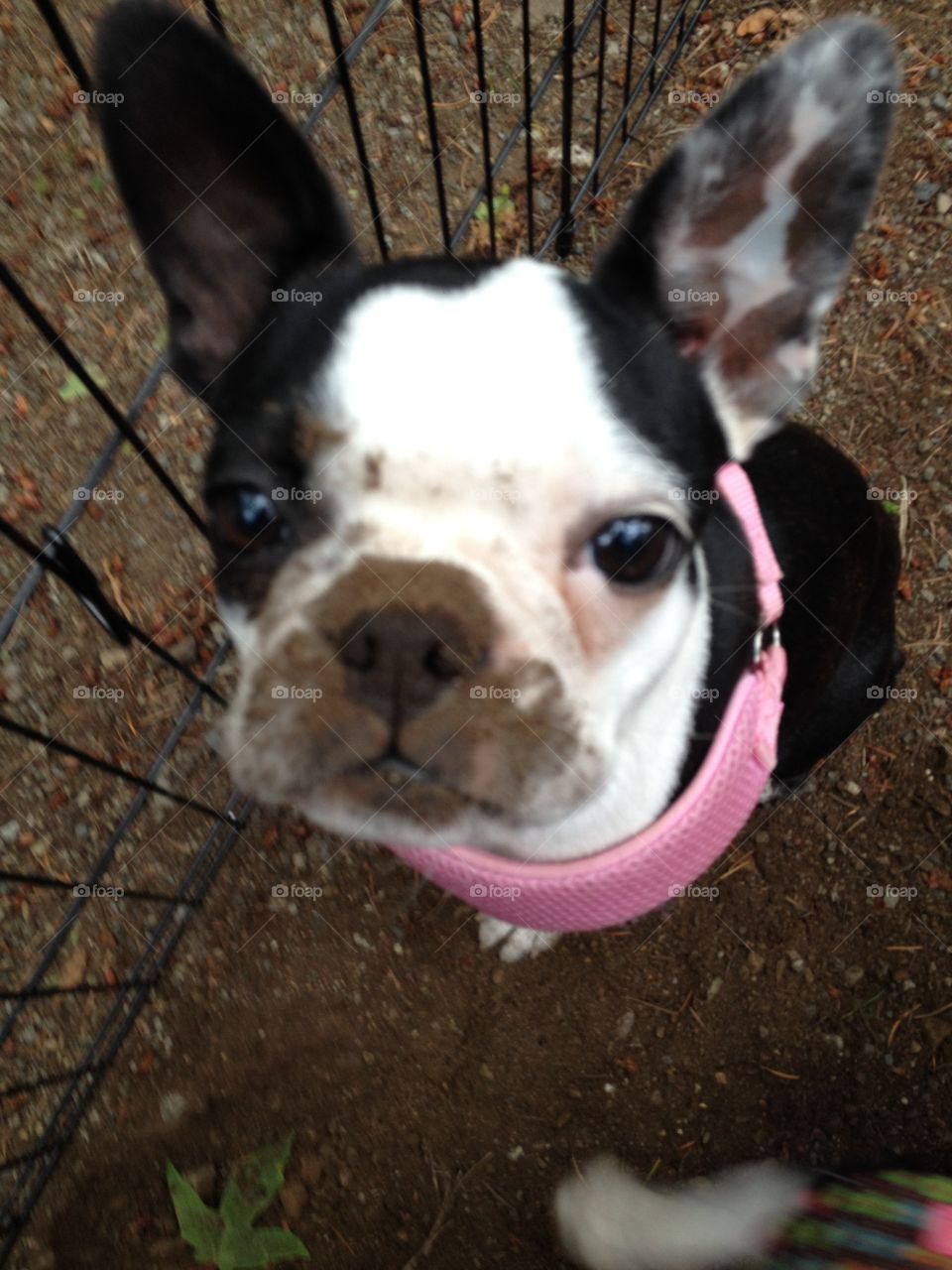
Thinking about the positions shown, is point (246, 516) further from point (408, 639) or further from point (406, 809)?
point (406, 809)

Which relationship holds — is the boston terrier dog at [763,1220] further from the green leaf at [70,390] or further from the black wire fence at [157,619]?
the green leaf at [70,390]

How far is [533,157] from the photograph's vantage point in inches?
126

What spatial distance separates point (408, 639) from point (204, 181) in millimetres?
789

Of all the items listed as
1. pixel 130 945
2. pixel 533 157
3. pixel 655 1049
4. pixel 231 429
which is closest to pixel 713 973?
pixel 655 1049

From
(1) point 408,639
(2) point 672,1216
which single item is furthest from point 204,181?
(2) point 672,1216

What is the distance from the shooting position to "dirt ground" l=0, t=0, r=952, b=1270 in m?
2.43

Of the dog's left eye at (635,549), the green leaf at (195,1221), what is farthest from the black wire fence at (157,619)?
the dog's left eye at (635,549)

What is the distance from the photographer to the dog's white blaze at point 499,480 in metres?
1.27

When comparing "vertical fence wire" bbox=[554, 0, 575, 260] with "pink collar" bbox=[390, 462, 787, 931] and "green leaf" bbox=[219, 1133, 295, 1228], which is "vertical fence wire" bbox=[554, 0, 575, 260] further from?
"green leaf" bbox=[219, 1133, 295, 1228]

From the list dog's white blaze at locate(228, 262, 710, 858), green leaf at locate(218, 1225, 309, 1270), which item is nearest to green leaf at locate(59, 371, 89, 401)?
dog's white blaze at locate(228, 262, 710, 858)

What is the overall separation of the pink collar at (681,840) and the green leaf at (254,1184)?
1.05 metres

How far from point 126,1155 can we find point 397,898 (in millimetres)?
916

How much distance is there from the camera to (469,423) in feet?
4.12

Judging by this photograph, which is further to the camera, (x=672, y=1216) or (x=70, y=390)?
(x=70, y=390)
